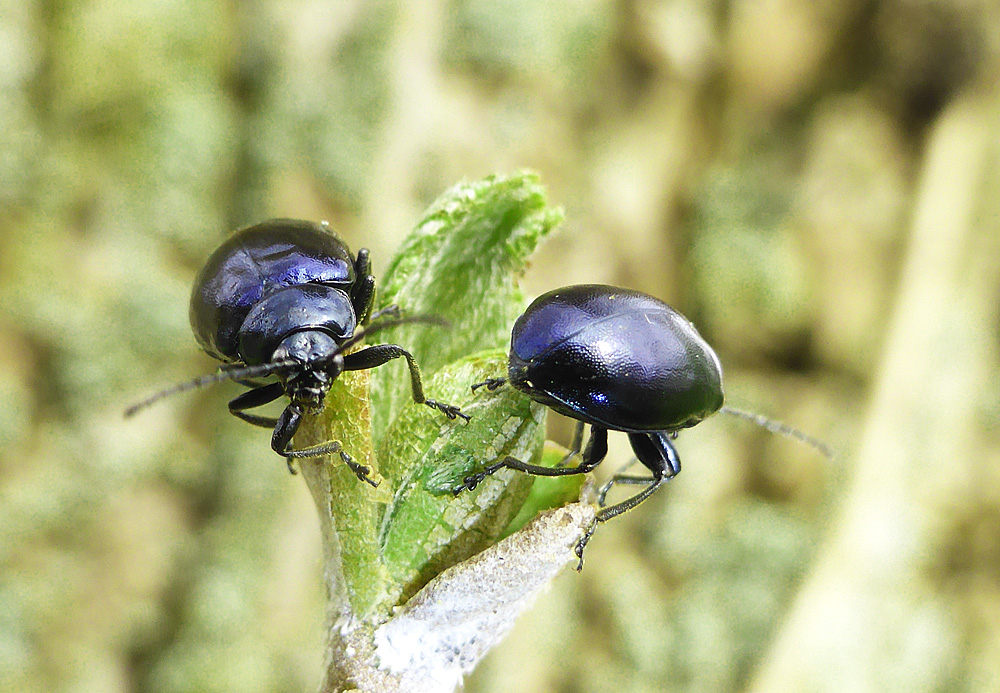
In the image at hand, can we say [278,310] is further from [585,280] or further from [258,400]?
[585,280]

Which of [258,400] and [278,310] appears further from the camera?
[258,400]

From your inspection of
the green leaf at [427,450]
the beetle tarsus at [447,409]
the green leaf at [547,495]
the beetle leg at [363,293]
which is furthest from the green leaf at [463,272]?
the beetle leg at [363,293]

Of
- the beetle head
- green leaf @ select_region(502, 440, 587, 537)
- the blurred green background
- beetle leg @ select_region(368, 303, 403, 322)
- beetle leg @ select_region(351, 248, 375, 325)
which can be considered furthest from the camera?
the blurred green background

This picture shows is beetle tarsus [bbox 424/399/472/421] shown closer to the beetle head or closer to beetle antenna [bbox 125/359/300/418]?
the beetle head

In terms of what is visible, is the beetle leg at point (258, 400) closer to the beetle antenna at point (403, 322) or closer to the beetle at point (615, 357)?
the beetle antenna at point (403, 322)

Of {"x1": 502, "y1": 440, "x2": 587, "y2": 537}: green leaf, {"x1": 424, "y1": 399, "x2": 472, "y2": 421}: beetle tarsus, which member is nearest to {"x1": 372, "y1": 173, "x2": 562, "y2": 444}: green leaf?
{"x1": 424, "y1": 399, "x2": 472, "y2": 421}: beetle tarsus

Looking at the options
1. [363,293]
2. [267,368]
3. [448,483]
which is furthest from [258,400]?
[448,483]
